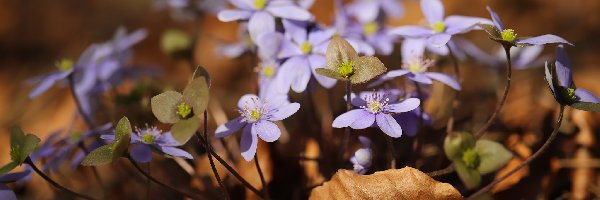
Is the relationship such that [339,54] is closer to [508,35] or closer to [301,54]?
[301,54]

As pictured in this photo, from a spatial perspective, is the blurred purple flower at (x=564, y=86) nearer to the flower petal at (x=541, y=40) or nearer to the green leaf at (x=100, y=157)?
the flower petal at (x=541, y=40)

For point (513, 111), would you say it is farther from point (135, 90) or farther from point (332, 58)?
point (135, 90)

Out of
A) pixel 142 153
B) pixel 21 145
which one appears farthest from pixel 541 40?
pixel 21 145

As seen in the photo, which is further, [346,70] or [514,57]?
[514,57]

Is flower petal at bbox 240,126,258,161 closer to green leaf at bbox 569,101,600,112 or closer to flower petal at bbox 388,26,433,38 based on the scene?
flower petal at bbox 388,26,433,38

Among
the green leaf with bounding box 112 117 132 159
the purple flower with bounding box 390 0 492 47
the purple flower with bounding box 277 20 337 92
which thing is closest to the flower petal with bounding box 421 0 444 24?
the purple flower with bounding box 390 0 492 47

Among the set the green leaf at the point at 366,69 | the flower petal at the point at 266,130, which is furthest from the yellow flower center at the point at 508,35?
the flower petal at the point at 266,130
